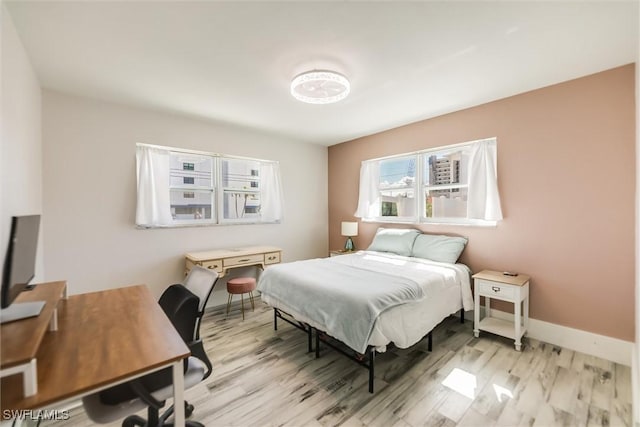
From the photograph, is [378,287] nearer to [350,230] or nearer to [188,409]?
[188,409]

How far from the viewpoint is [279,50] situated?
1.97 m

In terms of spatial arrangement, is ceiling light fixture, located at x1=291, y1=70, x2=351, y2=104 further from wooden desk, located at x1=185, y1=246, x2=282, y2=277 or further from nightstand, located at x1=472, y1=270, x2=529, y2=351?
nightstand, located at x1=472, y1=270, x2=529, y2=351

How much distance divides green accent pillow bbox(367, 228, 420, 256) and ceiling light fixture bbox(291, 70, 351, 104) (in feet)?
6.64

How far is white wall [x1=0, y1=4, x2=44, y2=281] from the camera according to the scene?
1.52m

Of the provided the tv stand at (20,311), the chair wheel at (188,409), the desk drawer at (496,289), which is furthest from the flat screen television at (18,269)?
the desk drawer at (496,289)

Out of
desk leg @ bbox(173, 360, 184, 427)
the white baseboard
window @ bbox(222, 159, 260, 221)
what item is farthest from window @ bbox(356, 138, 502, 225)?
desk leg @ bbox(173, 360, 184, 427)

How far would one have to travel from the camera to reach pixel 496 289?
8.49 feet

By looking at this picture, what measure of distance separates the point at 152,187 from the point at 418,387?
3.33 meters

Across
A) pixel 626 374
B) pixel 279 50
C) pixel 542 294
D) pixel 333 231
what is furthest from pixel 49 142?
pixel 626 374

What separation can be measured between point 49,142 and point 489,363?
15.0ft

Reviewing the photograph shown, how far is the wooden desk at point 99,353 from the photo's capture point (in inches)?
33.5

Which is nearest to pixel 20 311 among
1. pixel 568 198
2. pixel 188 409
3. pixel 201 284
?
pixel 201 284

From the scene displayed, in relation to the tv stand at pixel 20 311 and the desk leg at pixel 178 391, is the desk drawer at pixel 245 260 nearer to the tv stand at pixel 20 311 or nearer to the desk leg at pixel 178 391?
the tv stand at pixel 20 311

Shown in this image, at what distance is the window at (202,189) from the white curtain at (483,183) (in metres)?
2.68
